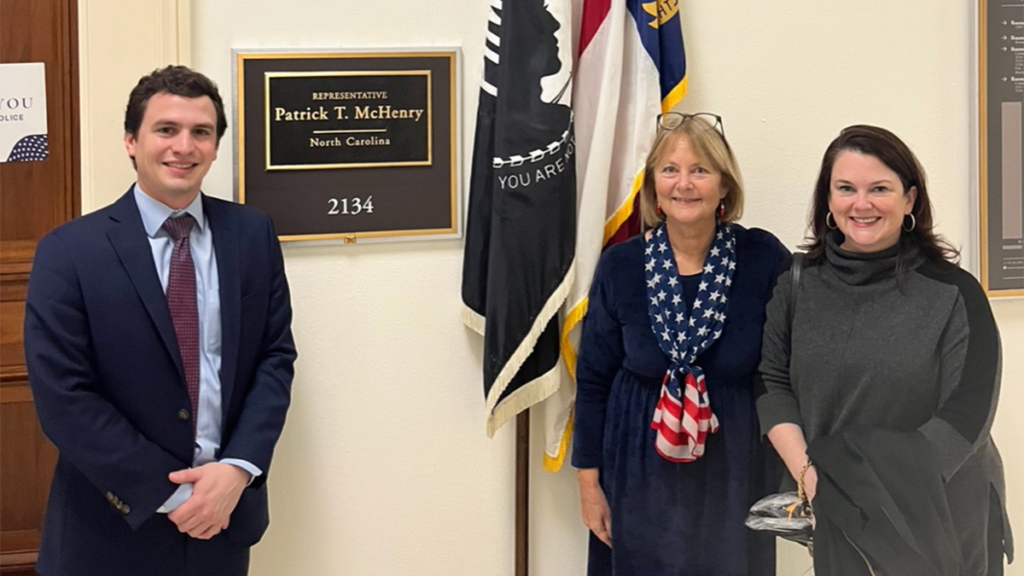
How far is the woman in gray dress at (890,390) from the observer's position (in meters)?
1.99

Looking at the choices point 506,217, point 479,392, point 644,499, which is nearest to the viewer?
point 644,499

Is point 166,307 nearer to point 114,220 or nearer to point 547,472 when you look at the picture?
point 114,220

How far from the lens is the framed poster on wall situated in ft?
9.07

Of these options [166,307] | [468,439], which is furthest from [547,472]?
[166,307]

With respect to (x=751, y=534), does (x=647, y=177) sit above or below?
above

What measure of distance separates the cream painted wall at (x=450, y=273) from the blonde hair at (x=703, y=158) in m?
0.41

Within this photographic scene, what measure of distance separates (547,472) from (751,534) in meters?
0.59

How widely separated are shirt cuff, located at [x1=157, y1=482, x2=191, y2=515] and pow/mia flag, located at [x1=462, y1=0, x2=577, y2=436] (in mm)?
773

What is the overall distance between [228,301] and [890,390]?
1.31 metres

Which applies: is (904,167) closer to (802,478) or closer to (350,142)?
(802,478)

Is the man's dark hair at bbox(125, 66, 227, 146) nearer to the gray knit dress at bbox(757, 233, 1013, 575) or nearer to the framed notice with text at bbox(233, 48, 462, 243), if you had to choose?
the framed notice with text at bbox(233, 48, 462, 243)

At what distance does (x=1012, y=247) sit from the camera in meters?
2.82

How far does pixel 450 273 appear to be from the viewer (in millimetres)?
2633

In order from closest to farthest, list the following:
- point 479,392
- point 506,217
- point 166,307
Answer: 1. point 166,307
2. point 506,217
3. point 479,392
